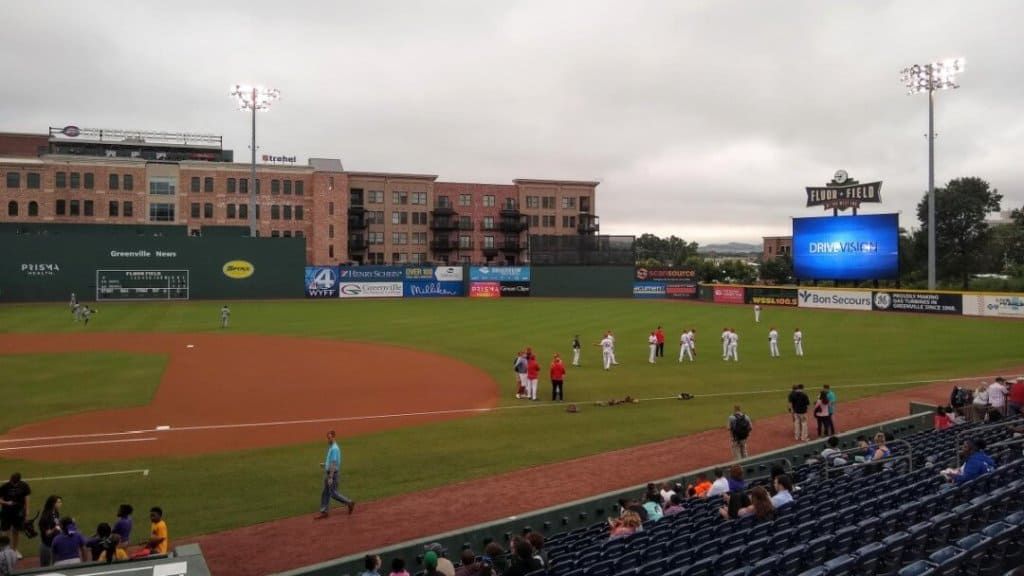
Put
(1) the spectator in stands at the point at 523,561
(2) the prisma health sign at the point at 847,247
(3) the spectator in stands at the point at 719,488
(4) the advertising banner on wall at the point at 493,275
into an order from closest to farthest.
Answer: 1. (1) the spectator in stands at the point at 523,561
2. (3) the spectator in stands at the point at 719,488
3. (2) the prisma health sign at the point at 847,247
4. (4) the advertising banner on wall at the point at 493,275

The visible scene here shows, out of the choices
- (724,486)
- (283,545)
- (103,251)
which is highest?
(103,251)

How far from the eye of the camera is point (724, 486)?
1127 centimetres

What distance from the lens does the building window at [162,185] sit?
75688 millimetres

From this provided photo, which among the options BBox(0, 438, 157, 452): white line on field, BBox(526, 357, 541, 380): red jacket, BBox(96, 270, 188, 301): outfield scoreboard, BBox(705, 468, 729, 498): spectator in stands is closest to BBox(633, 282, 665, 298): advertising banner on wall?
BBox(96, 270, 188, 301): outfield scoreboard

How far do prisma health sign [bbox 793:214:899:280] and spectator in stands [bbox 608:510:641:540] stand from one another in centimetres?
5079

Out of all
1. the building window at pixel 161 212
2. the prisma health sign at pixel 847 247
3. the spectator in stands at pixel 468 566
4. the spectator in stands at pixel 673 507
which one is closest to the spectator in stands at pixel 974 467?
the spectator in stands at pixel 673 507

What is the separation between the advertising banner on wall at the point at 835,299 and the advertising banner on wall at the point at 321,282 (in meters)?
44.7

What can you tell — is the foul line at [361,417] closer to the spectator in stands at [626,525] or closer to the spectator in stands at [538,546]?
the spectator in stands at [626,525]

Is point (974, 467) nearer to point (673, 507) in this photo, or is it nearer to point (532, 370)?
point (673, 507)

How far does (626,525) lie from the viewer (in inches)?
367

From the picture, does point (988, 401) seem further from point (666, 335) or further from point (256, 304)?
point (256, 304)

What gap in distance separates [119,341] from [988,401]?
38095mm

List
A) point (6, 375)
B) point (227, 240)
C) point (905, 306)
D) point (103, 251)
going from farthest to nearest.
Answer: point (227, 240)
point (103, 251)
point (905, 306)
point (6, 375)

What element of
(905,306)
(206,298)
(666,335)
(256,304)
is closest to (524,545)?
(666,335)
